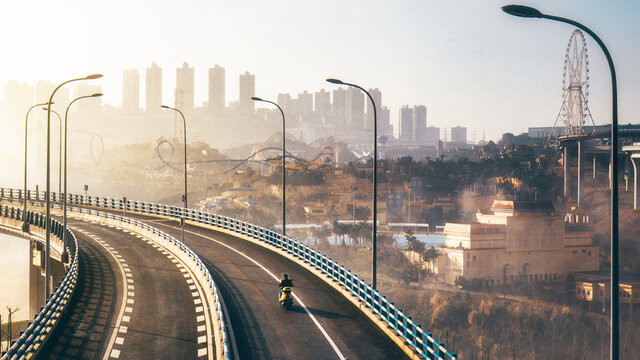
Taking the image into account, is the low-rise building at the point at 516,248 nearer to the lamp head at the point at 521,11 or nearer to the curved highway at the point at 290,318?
the curved highway at the point at 290,318

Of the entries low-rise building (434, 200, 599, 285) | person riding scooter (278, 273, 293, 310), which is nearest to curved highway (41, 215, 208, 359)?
person riding scooter (278, 273, 293, 310)

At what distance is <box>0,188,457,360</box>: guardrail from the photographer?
60.5 ft

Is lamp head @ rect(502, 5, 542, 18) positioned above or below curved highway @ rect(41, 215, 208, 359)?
above

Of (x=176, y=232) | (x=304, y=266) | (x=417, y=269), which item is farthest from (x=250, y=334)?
(x=417, y=269)

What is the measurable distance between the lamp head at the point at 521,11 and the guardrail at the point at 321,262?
28.8 feet

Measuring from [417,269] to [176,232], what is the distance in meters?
143

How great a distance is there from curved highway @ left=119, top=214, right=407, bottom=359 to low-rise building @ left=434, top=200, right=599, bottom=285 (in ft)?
426

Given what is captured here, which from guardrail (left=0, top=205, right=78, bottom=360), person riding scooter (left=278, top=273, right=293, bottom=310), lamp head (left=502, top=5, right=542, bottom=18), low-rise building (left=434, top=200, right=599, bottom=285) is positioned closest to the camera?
lamp head (left=502, top=5, right=542, bottom=18)

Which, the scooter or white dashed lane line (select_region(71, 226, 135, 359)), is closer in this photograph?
white dashed lane line (select_region(71, 226, 135, 359))

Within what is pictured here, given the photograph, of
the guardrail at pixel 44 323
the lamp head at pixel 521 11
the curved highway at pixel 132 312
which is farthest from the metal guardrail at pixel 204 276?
the lamp head at pixel 521 11

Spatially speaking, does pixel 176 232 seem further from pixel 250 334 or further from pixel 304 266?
pixel 250 334

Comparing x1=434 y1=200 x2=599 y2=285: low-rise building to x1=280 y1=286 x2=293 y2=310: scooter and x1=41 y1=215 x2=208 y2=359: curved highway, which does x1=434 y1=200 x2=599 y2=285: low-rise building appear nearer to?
x1=41 y1=215 x2=208 y2=359: curved highway

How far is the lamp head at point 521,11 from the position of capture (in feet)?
41.8

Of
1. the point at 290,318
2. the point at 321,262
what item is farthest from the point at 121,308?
the point at 321,262
